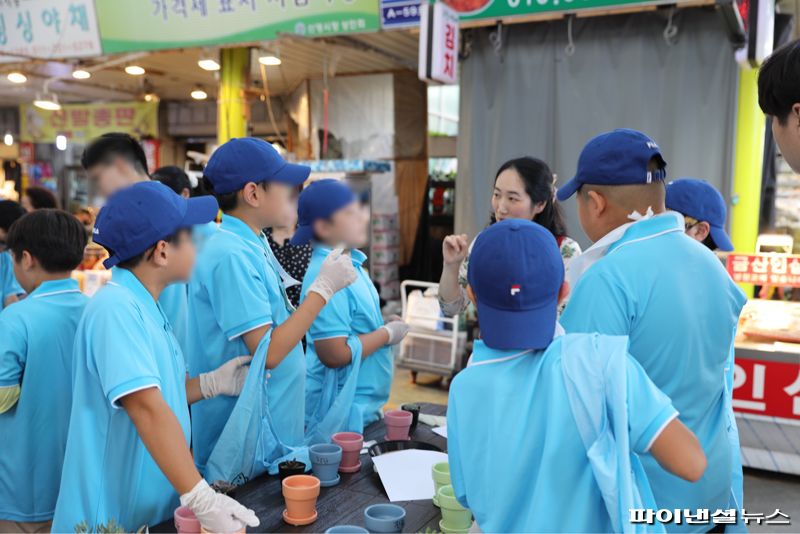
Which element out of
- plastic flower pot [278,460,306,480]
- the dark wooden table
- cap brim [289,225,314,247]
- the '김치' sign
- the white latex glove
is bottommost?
the dark wooden table

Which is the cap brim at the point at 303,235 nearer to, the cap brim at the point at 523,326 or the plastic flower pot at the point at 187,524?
the plastic flower pot at the point at 187,524

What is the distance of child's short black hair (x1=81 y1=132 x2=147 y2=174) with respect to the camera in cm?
249

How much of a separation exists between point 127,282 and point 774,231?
5.06 m

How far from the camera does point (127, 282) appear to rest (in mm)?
1550

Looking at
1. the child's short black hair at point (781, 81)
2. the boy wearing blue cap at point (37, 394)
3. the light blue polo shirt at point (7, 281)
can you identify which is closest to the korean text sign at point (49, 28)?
the light blue polo shirt at point (7, 281)

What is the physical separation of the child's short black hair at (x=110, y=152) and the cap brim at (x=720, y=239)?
2220mm

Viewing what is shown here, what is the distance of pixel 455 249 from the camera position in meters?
2.22

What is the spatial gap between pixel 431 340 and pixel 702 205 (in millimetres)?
3489

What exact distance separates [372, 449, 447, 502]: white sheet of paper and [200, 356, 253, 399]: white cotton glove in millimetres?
438

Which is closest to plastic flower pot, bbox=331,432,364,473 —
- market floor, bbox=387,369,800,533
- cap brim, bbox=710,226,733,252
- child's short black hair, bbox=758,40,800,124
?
child's short black hair, bbox=758,40,800,124

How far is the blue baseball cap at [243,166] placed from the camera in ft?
6.42

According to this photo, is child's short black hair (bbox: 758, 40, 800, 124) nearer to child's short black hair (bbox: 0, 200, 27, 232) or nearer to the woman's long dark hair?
the woman's long dark hair

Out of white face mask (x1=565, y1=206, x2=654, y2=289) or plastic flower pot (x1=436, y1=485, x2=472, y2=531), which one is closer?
plastic flower pot (x1=436, y1=485, x2=472, y2=531)

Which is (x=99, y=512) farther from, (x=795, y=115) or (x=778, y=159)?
(x=778, y=159)
